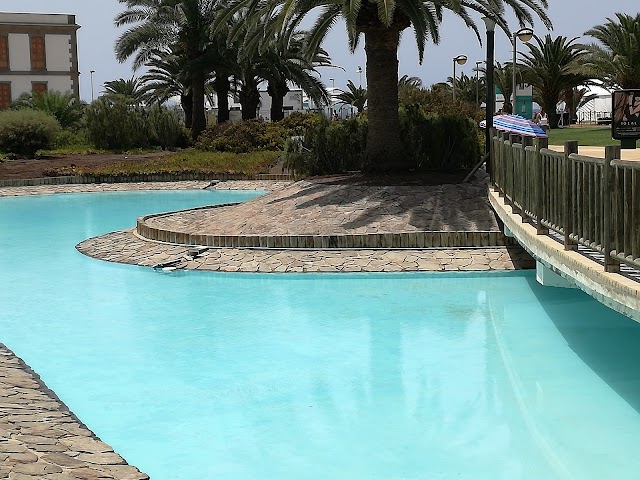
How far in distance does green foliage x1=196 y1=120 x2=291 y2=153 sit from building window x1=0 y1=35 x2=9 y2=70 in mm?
25920

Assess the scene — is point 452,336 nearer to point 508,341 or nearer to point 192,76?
point 508,341

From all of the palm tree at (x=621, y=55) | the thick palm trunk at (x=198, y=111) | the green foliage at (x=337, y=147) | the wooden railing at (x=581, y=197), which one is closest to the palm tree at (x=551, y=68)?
the palm tree at (x=621, y=55)

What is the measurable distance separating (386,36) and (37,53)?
4891cm

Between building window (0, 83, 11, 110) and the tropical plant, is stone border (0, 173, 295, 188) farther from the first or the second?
building window (0, 83, 11, 110)

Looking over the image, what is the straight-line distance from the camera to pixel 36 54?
62.4 meters

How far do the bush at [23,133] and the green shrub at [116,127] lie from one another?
2.03m

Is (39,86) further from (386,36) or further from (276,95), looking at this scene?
(386,36)

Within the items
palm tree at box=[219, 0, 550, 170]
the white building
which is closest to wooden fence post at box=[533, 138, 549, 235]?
palm tree at box=[219, 0, 550, 170]

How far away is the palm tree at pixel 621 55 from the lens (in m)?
37.6

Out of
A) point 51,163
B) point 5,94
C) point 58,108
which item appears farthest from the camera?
point 5,94

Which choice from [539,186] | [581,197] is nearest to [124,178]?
[539,186]

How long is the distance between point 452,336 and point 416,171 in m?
9.42

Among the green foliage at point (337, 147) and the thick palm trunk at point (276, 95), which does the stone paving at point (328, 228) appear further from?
the thick palm trunk at point (276, 95)

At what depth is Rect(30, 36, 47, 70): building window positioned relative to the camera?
204 ft
